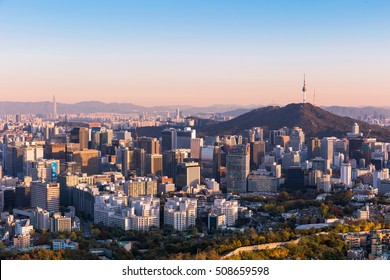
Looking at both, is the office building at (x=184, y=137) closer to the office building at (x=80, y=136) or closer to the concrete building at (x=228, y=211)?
the office building at (x=80, y=136)

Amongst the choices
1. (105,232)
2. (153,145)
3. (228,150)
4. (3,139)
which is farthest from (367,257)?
(3,139)

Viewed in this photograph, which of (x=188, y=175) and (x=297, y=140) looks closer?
(x=188, y=175)

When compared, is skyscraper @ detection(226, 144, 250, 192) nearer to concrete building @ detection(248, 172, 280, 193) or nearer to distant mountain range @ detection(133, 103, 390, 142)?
concrete building @ detection(248, 172, 280, 193)

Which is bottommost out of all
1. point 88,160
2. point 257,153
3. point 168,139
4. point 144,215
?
point 144,215

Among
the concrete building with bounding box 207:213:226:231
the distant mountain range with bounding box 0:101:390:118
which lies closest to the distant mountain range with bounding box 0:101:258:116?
the distant mountain range with bounding box 0:101:390:118

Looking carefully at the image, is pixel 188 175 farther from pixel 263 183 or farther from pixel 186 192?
pixel 263 183

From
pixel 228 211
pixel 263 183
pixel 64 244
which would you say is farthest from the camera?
pixel 263 183

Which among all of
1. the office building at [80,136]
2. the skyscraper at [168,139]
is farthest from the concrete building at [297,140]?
the office building at [80,136]

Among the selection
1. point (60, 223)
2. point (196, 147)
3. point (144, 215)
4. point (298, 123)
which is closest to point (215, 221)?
point (144, 215)

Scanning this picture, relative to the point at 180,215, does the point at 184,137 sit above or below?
above
